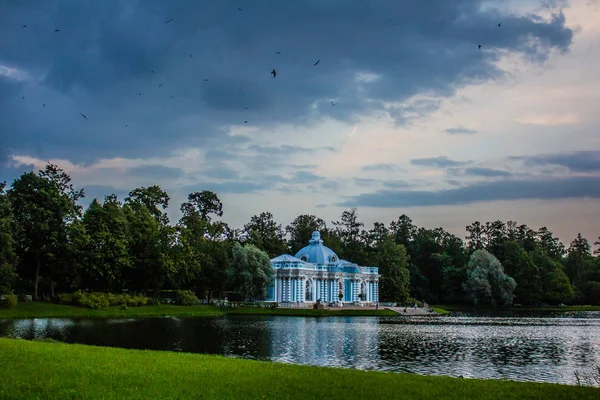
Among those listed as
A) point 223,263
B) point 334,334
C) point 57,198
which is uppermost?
point 57,198

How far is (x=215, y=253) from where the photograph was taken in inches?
3319

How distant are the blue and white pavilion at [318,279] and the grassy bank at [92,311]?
65.2 feet

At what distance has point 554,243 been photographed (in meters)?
127

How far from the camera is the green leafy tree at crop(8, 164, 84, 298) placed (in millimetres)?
59562

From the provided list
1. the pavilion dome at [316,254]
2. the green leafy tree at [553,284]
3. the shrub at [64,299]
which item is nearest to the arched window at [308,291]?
the pavilion dome at [316,254]

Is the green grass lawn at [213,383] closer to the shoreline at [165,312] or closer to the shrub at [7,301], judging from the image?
the shoreline at [165,312]

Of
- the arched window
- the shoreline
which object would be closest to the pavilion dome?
the arched window

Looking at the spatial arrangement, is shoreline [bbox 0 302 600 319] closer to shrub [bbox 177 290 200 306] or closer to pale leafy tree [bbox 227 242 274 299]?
shrub [bbox 177 290 200 306]

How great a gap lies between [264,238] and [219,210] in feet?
33.4

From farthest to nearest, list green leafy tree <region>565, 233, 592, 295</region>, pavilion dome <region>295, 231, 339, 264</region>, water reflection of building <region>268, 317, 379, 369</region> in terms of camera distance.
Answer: green leafy tree <region>565, 233, 592, 295</region> < pavilion dome <region>295, 231, 339, 264</region> < water reflection of building <region>268, 317, 379, 369</region>

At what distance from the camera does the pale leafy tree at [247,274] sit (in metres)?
80.9

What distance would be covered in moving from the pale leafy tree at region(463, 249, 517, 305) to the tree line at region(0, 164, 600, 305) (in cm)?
18

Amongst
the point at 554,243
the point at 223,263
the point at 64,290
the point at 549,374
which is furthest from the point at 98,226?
the point at 554,243

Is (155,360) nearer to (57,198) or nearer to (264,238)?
(57,198)
